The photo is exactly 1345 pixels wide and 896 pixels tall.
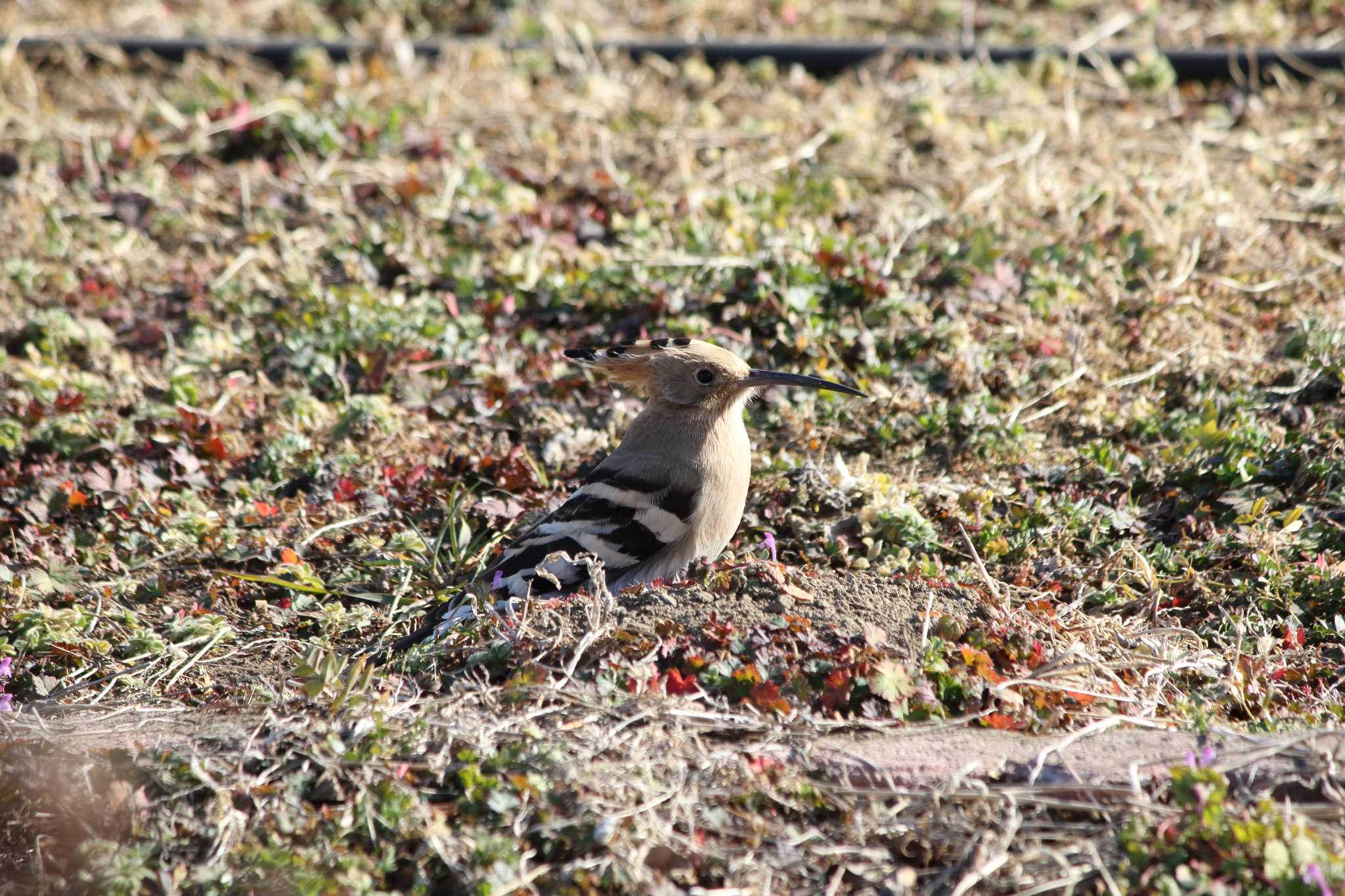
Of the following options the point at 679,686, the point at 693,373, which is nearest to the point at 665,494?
the point at 693,373

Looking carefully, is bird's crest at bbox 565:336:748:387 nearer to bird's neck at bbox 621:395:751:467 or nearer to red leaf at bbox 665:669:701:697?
bird's neck at bbox 621:395:751:467

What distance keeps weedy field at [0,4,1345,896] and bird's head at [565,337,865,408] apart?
346mm

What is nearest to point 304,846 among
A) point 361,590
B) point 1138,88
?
point 361,590

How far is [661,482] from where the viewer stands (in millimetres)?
3883

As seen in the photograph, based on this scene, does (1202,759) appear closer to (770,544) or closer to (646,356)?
(770,544)

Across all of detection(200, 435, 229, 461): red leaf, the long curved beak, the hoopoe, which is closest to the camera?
the hoopoe

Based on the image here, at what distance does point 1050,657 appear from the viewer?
2.97 meters

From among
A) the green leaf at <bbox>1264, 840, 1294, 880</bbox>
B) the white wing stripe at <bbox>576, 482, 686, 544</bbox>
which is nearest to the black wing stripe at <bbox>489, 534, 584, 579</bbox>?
the white wing stripe at <bbox>576, 482, 686, 544</bbox>

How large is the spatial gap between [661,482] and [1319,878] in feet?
7.09

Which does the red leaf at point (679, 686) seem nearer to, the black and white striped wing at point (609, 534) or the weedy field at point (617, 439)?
the weedy field at point (617, 439)

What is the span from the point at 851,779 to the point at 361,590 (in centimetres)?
184

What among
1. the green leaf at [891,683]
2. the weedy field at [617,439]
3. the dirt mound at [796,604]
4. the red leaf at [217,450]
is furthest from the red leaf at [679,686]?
the red leaf at [217,450]

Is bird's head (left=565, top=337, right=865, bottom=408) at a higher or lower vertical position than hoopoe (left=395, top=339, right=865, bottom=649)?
higher

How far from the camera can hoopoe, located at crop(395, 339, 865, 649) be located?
3713mm
